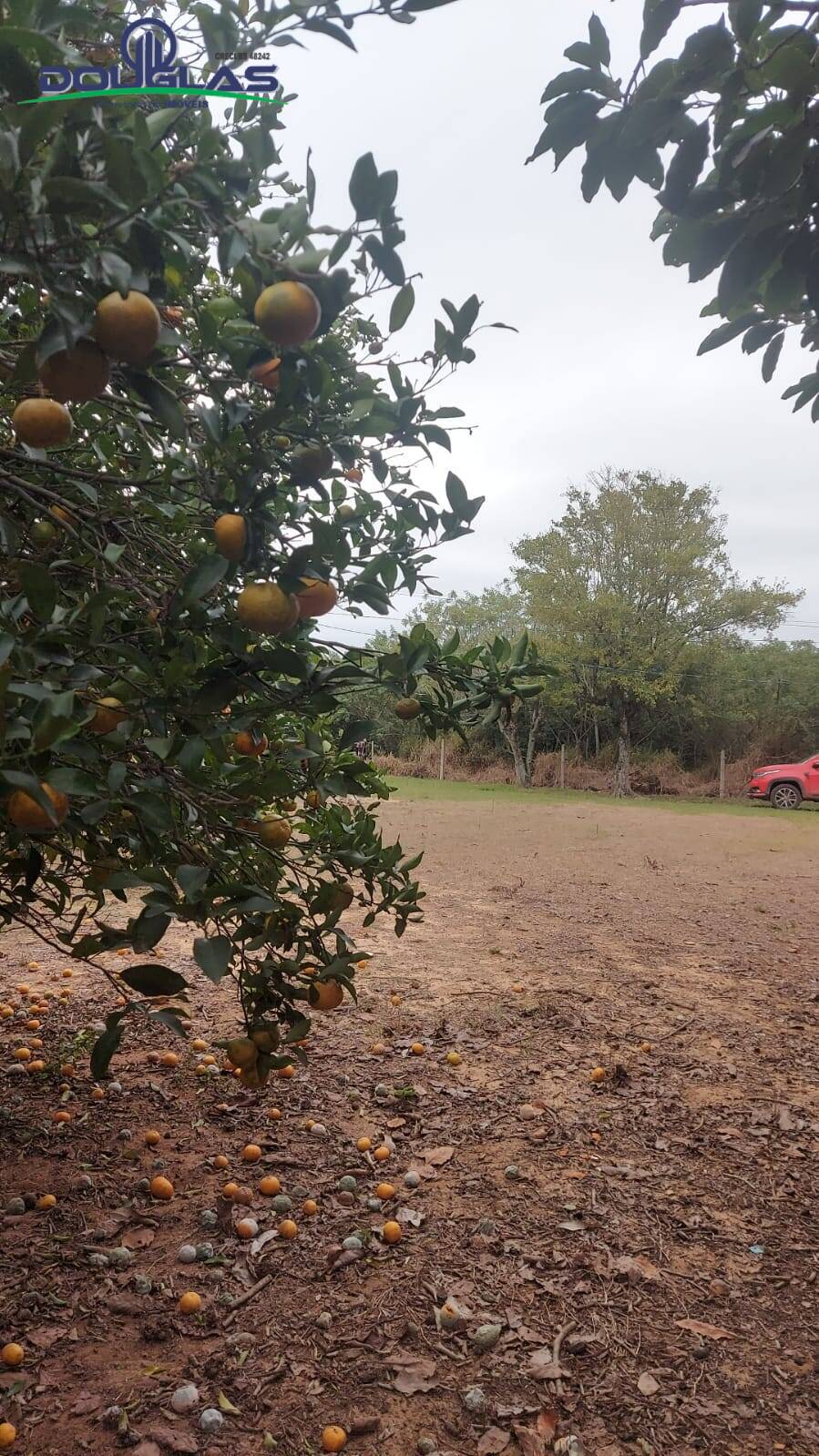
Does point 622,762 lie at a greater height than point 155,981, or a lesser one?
greater

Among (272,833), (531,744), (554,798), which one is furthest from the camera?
(531,744)

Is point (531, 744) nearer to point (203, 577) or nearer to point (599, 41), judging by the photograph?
point (599, 41)

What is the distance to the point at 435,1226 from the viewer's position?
251cm

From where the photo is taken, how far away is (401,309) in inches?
64.6

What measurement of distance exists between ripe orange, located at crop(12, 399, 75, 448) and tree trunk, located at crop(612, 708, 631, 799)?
2145cm

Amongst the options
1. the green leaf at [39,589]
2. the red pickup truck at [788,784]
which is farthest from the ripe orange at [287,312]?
the red pickup truck at [788,784]

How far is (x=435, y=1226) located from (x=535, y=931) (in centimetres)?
377

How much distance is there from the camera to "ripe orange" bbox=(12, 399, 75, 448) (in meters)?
→ 1.36

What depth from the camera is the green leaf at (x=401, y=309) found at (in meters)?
1.62

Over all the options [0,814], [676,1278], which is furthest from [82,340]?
[676,1278]

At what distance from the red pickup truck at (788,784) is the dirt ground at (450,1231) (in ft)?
45.0

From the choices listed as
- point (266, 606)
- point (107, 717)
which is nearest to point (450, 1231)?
point (107, 717)

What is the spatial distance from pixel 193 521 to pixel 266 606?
626mm

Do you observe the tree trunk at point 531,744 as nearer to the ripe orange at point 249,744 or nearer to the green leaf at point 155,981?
the ripe orange at point 249,744
